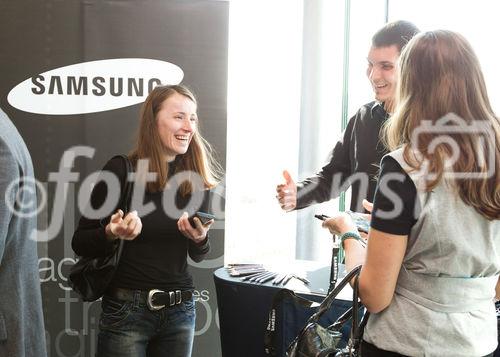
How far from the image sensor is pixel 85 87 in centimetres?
282

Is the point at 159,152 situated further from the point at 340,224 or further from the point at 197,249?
the point at 340,224

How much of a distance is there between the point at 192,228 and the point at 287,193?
1.99 ft

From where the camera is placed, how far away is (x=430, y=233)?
1.29m

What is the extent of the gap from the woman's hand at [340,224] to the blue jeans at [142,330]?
77cm

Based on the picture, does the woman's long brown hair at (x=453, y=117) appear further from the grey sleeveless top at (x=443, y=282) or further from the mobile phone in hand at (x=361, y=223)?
the mobile phone in hand at (x=361, y=223)

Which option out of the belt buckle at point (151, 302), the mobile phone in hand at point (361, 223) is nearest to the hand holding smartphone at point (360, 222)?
the mobile phone in hand at point (361, 223)

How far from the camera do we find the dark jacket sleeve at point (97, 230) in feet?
6.53

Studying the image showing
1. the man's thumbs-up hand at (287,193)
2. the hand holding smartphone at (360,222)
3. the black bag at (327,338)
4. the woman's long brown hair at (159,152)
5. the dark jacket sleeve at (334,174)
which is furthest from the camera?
the dark jacket sleeve at (334,174)

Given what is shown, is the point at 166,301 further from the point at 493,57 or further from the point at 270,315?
the point at 493,57

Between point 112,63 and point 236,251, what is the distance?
140cm

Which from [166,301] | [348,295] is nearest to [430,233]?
[348,295]

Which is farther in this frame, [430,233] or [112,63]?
[112,63]

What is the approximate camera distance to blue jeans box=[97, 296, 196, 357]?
1.99 metres

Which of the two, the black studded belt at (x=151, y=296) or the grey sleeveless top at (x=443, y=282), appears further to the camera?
the black studded belt at (x=151, y=296)
